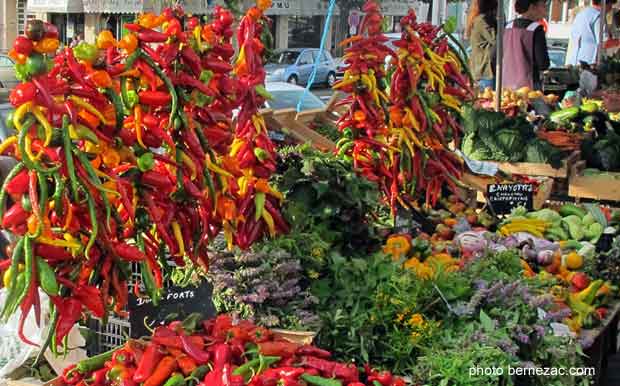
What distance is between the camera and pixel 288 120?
6262 mm

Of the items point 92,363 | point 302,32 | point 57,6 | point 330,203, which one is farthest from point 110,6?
point 92,363

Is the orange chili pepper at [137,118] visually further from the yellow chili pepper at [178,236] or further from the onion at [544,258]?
the onion at [544,258]

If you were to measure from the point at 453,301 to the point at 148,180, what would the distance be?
1.23m

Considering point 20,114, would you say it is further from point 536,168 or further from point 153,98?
point 536,168

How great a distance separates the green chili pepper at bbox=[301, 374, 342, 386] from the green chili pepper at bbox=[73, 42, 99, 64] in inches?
43.5

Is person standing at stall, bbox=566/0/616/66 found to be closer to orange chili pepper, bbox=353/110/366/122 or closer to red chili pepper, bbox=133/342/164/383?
orange chili pepper, bbox=353/110/366/122

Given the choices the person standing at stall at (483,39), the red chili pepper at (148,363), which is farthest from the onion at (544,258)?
the person standing at stall at (483,39)

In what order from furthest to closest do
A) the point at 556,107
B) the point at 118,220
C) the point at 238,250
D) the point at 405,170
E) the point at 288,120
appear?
the point at 556,107 → the point at 288,120 → the point at 405,170 → the point at 238,250 → the point at 118,220

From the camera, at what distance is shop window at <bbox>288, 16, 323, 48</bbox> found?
36469mm

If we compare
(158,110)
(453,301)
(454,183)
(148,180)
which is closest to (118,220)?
(148,180)

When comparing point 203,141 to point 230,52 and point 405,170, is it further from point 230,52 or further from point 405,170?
point 405,170

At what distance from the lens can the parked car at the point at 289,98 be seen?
8380 mm

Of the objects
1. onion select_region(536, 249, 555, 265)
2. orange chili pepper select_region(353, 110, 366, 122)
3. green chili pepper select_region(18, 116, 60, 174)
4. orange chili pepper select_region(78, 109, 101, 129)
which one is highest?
orange chili pepper select_region(78, 109, 101, 129)

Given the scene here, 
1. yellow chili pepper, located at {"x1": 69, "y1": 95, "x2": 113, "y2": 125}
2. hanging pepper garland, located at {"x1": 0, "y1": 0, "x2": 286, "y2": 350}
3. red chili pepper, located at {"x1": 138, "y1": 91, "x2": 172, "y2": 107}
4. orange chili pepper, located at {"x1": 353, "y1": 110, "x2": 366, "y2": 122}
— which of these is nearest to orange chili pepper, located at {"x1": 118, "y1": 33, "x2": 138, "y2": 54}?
hanging pepper garland, located at {"x1": 0, "y1": 0, "x2": 286, "y2": 350}
